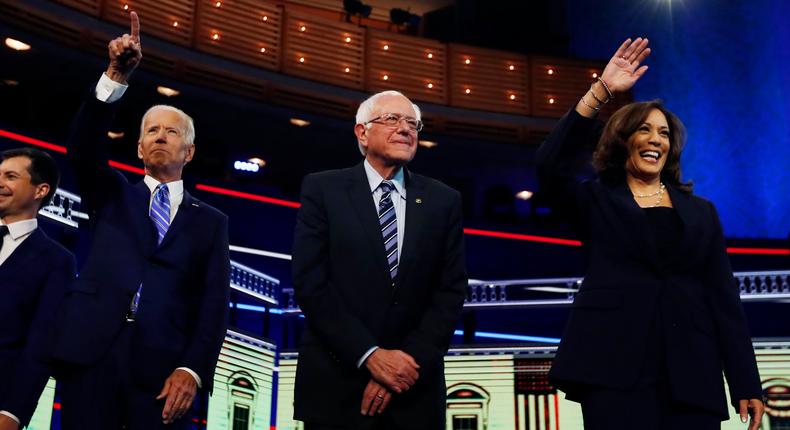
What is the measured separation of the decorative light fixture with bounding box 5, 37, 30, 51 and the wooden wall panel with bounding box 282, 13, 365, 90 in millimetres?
2785

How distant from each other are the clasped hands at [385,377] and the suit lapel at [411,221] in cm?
23

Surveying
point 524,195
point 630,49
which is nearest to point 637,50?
point 630,49

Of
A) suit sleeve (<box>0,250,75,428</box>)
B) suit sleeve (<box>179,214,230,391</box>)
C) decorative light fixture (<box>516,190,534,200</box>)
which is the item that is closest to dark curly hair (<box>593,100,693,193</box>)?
suit sleeve (<box>179,214,230,391</box>)

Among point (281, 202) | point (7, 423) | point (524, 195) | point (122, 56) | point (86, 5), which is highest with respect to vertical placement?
point (86, 5)

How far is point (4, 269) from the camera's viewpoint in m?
2.65

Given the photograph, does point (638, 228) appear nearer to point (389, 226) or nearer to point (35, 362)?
point (389, 226)

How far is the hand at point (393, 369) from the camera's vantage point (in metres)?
2.13

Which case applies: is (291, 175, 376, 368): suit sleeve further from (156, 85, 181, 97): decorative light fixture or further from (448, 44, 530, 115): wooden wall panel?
(448, 44, 530, 115): wooden wall panel

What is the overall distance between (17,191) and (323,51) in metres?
8.13

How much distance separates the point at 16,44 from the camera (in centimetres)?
897

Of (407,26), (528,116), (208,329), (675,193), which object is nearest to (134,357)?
(208,329)

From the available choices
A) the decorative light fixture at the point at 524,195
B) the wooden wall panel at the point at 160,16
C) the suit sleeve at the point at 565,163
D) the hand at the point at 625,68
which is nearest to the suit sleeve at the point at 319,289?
the suit sleeve at the point at 565,163

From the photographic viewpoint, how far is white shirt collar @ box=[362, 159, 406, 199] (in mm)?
2482

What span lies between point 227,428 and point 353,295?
2144 millimetres
